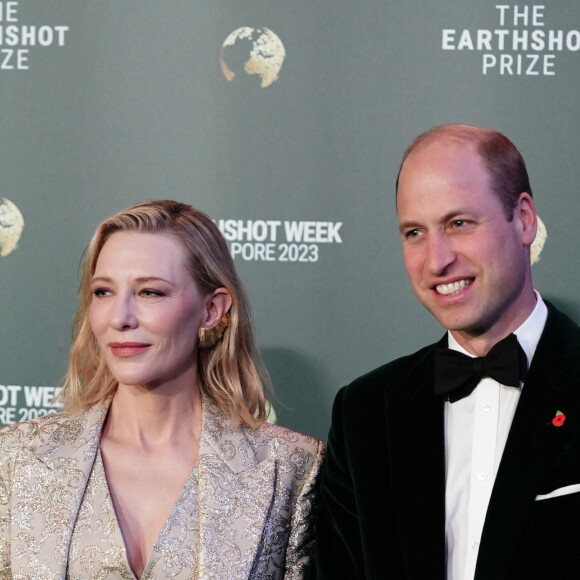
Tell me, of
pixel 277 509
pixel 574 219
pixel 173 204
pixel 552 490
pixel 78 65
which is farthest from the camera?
pixel 78 65

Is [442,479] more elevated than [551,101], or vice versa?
[551,101]

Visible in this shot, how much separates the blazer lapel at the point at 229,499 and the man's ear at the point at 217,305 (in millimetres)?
234

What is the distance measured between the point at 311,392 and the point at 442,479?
1019 millimetres

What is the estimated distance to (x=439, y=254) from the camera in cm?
217

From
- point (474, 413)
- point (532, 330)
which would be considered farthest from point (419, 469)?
point (532, 330)

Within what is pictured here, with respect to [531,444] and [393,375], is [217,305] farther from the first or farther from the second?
[531,444]

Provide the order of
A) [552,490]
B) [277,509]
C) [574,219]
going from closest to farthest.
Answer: [552,490] < [277,509] < [574,219]

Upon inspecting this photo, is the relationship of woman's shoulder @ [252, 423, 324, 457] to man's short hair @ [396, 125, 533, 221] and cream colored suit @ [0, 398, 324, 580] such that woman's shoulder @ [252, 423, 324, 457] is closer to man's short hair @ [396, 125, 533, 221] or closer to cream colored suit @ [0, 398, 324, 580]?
cream colored suit @ [0, 398, 324, 580]

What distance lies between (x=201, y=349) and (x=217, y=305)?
14 cm

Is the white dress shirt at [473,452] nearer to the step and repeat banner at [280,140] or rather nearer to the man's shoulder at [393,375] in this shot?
the man's shoulder at [393,375]

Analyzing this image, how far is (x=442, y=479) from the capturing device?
2191 mm

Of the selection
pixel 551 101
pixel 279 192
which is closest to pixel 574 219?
pixel 551 101

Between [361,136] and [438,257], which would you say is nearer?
[438,257]

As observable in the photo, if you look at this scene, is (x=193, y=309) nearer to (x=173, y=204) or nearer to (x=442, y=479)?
(x=173, y=204)
